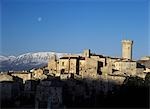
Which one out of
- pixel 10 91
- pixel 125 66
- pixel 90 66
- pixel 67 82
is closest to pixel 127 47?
pixel 125 66

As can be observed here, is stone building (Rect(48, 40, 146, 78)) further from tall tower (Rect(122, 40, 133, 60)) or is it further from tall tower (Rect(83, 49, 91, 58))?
tall tower (Rect(122, 40, 133, 60))

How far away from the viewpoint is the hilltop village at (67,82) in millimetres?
33344

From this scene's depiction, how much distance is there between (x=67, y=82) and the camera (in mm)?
35531

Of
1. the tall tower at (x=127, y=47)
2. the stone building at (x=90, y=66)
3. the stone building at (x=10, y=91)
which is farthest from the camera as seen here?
the tall tower at (x=127, y=47)

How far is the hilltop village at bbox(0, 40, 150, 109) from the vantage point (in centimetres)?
3334

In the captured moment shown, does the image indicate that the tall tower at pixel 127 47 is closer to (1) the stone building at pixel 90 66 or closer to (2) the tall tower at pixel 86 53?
(1) the stone building at pixel 90 66

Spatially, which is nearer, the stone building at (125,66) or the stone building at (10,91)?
the stone building at (10,91)

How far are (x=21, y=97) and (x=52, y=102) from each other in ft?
10.8

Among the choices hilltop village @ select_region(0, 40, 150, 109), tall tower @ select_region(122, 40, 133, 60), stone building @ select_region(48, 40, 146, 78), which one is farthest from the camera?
tall tower @ select_region(122, 40, 133, 60)

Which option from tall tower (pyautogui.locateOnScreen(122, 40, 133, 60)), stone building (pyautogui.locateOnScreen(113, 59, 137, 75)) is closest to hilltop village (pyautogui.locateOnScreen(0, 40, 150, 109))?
stone building (pyautogui.locateOnScreen(113, 59, 137, 75))

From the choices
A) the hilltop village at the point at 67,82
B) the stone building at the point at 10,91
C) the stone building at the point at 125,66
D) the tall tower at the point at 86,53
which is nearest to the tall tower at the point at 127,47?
the hilltop village at the point at 67,82

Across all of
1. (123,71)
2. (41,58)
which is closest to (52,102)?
(123,71)

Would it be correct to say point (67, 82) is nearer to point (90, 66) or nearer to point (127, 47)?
point (90, 66)

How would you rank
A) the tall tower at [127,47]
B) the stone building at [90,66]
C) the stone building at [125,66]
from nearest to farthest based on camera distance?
1. the stone building at [90,66]
2. the stone building at [125,66]
3. the tall tower at [127,47]
